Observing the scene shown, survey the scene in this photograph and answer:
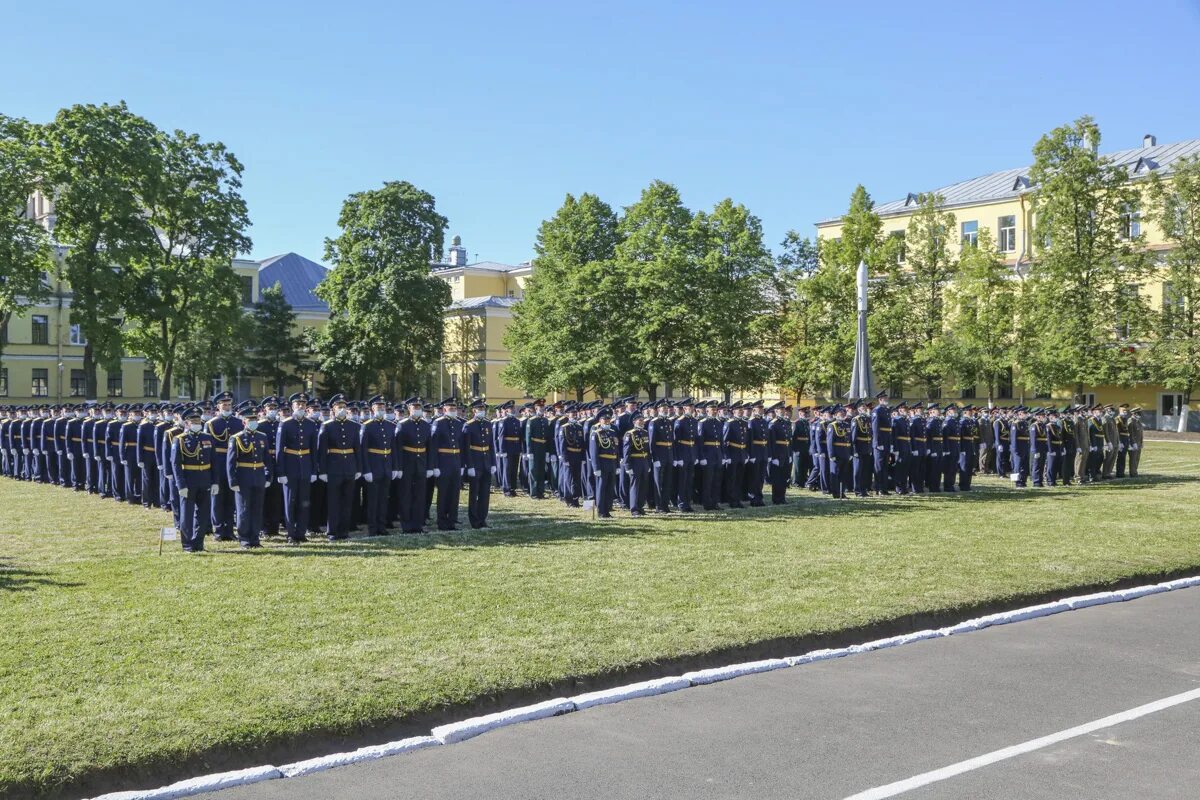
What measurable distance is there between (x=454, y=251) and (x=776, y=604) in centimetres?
7319

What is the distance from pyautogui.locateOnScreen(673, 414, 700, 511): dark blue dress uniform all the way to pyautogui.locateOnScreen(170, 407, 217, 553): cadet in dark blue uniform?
21.2 ft

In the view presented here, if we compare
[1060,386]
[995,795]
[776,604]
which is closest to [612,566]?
[776,604]

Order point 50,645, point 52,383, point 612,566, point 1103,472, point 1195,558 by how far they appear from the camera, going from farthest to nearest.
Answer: point 52,383 → point 1103,472 → point 1195,558 → point 612,566 → point 50,645

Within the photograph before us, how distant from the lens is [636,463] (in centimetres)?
1512

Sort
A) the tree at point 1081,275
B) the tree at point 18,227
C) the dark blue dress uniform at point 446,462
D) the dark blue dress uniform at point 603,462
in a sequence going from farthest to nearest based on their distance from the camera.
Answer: the tree at point 1081,275 → the tree at point 18,227 → the dark blue dress uniform at point 603,462 → the dark blue dress uniform at point 446,462

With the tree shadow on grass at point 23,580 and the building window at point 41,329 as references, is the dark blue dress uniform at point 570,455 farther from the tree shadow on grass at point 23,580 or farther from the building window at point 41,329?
the building window at point 41,329

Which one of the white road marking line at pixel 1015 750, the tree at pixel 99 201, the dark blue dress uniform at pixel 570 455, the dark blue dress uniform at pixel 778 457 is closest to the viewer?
the white road marking line at pixel 1015 750

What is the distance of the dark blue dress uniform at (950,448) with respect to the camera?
20.2 meters

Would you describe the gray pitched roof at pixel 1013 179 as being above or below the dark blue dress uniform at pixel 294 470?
above

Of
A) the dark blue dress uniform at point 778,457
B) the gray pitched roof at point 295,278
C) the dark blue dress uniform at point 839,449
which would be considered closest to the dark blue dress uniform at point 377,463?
the dark blue dress uniform at point 778,457

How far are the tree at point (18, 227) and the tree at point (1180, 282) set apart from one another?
40.1 meters

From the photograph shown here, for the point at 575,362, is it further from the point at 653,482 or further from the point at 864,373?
the point at 653,482

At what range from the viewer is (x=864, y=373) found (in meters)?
27.5

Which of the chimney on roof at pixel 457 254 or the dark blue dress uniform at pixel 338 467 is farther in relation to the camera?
the chimney on roof at pixel 457 254
